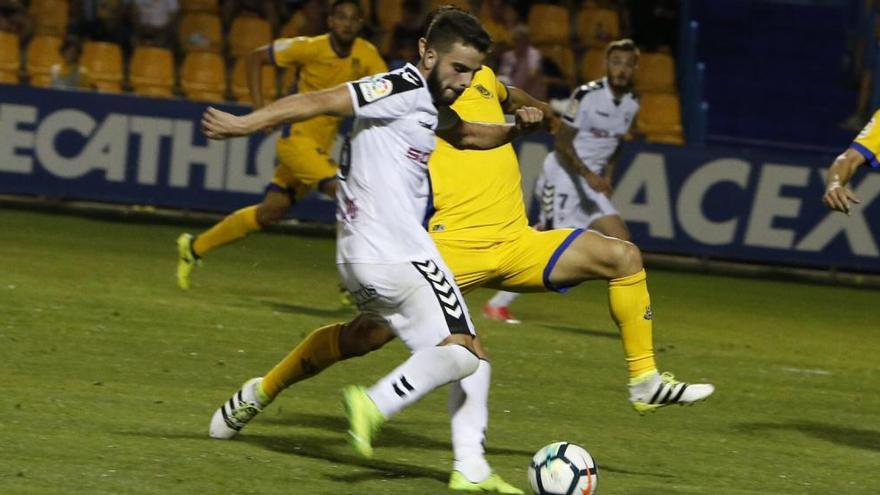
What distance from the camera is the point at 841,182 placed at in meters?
7.70

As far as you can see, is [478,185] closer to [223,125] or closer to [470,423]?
[470,423]

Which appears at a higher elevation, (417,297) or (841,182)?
(841,182)

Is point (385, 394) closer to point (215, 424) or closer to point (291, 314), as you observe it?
point (215, 424)

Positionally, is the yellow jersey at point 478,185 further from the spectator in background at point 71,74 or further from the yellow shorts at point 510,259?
the spectator in background at point 71,74

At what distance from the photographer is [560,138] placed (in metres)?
12.2

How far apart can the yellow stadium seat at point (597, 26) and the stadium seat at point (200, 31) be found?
4483 millimetres

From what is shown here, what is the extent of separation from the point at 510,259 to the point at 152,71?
11.5 metres

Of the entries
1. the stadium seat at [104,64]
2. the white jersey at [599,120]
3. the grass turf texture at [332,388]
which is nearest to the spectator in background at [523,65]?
the grass turf texture at [332,388]

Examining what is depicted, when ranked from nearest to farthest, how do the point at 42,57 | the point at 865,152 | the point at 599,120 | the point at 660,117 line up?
1. the point at 865,152
2. the point at 599,120
3. the point at 660,117
4. the point at 42,57

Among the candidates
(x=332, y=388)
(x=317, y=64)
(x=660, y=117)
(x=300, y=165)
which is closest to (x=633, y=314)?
(x=332, y=388)

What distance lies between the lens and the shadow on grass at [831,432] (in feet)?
27.8

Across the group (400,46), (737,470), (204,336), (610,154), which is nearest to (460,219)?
(737,470)

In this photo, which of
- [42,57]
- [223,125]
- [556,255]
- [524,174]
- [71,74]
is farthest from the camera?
[42,57]

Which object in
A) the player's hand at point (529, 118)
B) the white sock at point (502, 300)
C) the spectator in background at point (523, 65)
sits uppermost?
the player's hand at point (529, 118)
